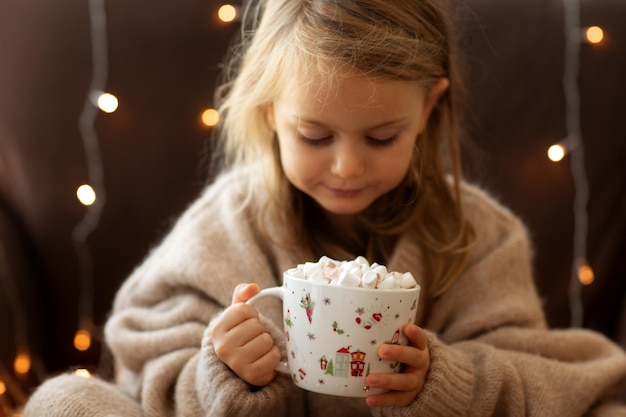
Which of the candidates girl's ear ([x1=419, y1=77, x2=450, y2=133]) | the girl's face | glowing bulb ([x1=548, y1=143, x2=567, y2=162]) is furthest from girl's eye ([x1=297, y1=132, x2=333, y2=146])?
glowing bulb ([x1=548, y1=143, x2=567, y2=162])

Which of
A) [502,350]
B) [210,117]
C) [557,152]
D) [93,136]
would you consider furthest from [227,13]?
[502,350]

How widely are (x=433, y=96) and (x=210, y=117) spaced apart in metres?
0.45

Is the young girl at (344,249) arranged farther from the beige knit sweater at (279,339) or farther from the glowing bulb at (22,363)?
the glowing bulb at (22,363)

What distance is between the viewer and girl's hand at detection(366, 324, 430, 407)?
32.6 inches

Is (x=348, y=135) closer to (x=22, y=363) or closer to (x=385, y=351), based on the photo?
(x=385, y=351)

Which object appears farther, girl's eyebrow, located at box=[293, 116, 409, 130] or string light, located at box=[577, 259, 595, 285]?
string light, located at box=[577, 259, 595, 285]

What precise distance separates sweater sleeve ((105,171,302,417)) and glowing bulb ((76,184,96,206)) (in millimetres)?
213

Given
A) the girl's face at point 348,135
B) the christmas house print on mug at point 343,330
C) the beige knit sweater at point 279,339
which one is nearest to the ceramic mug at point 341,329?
the christmas house print on mug at point 343,330

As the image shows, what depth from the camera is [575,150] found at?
1401 mm

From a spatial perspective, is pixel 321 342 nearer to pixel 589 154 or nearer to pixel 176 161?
pixel 176 161

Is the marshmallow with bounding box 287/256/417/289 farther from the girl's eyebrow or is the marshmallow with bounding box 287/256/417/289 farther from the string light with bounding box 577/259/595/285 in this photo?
the string light with bounding box 577/259/595/285

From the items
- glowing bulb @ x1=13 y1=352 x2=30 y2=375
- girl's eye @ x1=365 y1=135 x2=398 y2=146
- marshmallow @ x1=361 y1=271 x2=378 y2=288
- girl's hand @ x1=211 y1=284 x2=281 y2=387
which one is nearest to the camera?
marshmallow @ x1=361 y1=271 x2=378 y2=288

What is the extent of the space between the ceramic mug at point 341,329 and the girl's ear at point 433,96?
0.38 metres

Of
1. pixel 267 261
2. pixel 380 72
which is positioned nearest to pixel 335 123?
pixel 380 72
